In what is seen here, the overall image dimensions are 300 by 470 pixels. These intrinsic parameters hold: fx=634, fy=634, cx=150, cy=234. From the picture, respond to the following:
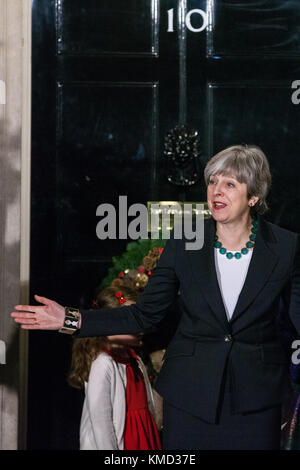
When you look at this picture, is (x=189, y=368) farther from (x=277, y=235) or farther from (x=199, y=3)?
(x=199, y=3)

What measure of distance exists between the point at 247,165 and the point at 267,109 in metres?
1.69

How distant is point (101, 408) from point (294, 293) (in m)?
1.10

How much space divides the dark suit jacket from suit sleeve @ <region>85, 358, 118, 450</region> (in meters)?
0.68

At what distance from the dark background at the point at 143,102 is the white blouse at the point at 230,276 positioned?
1.61 meters

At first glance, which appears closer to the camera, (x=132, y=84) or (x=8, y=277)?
(x=8, y=277)

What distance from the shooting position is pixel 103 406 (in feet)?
9.18

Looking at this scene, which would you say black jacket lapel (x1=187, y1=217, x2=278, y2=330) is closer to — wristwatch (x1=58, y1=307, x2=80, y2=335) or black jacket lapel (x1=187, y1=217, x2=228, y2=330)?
black jacket lapel (x1=187, y1=217, x2=228, y2=330)

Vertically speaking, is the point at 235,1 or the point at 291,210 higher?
the point at 235,1

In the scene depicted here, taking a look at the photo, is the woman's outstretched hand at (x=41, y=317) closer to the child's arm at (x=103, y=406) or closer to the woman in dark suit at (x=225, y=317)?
the woman in dark suit at (x=225, y=317)

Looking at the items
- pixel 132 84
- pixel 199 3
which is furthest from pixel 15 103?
pixel 199 3

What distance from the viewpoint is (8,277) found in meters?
3.47

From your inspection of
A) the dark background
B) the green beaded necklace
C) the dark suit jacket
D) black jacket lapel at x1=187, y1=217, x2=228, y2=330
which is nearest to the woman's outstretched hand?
the dark suit jacket

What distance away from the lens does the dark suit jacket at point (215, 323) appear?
6.89 feet

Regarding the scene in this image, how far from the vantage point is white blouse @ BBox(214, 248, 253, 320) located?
7.13 ft
